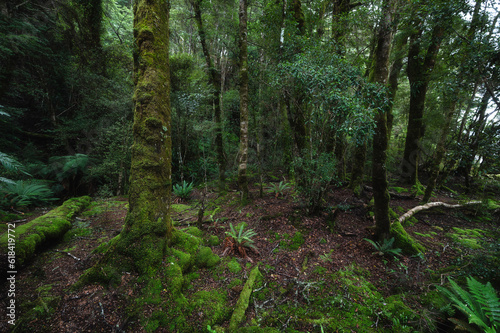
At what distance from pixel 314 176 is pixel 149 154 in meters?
4.49

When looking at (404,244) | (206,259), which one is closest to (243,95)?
(206,259)

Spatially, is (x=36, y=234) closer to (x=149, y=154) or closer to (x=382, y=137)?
(x=149, y=154)

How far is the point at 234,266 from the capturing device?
4145mm

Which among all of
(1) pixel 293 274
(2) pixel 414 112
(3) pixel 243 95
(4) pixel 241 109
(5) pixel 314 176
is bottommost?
(1) pixel 293 274

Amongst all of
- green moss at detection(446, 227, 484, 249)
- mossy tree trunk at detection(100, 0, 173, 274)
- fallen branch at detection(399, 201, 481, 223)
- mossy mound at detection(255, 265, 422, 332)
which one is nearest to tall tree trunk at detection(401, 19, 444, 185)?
fallen branch at detection(399, 201, 481, 223)

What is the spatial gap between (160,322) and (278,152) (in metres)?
11.2

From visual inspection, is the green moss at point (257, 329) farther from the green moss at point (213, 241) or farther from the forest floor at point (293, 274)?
the green moss at point (213, 241)

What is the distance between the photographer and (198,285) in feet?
11.5

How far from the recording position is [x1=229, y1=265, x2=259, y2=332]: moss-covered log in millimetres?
2832

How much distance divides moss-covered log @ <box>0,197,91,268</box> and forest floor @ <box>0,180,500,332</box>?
21cm

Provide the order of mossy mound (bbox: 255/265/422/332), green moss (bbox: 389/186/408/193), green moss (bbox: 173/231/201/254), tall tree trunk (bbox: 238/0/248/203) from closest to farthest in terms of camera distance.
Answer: mossy mound (bbox: 255/265/422/332)
green moss (bbox: 173/231/201/254)
tall tree trunk (bbox: 238/0/248/203)
green moss (bbox: 389/186/408/193)

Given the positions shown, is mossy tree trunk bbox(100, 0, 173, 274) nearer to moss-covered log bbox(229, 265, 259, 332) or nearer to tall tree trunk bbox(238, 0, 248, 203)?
moss-covered log bbox(229, 265, 259, 332)

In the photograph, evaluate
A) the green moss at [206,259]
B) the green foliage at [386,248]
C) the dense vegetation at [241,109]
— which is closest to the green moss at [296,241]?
the dense vegetation at [241,109]

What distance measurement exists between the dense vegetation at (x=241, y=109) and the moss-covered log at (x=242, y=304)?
0.07m
